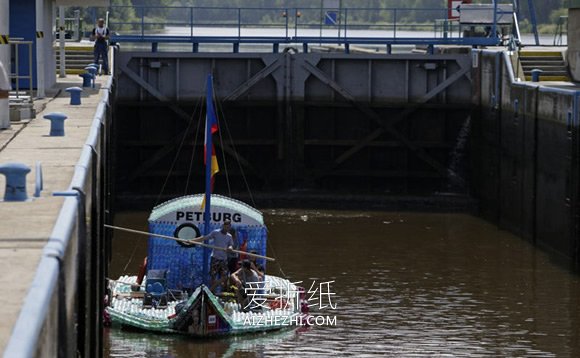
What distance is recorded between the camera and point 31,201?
12.5m

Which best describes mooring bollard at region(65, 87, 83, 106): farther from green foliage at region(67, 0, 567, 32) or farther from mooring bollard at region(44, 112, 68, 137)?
green foliage at region(67, 0, 567, 32)

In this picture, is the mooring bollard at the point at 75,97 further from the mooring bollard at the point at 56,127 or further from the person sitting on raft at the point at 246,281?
the mooring bollard at the point at 56,127

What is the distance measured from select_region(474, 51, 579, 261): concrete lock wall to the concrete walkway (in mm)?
Answer: 9486

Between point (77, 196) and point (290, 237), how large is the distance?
18360 mm

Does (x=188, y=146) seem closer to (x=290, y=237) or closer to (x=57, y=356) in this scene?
(x=290, y=237)

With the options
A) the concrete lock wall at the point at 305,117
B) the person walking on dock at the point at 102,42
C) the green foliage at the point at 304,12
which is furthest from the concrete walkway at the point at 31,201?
the green foliage at the point at 304,12

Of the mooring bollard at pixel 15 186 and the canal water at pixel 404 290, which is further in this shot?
the canal water at pixel 404 290

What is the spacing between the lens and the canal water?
20094 millimetres

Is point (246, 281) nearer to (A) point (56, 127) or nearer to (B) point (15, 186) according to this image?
(A) point (56, 127)

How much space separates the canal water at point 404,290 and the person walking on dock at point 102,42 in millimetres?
4432

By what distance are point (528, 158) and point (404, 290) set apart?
744 centimetres

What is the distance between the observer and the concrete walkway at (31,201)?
8773 millimetres

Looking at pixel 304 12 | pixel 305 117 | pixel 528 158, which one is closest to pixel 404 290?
pixel 528 158

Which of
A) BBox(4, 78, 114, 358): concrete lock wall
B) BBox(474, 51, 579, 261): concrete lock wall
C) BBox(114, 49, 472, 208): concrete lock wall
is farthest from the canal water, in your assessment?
BBox(4, 78, 114, 358): concrete lock wall
